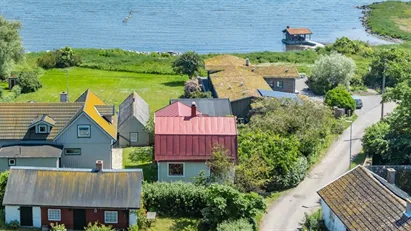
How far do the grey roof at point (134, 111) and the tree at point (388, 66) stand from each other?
99.6 ft

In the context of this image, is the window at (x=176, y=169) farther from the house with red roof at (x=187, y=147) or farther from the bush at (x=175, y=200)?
the bush at (x=175, y=200)

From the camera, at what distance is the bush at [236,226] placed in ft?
118

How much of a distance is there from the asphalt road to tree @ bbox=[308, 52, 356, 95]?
11.5m

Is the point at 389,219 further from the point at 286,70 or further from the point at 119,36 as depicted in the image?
the point at 119,36

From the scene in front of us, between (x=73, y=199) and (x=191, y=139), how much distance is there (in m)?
10.3

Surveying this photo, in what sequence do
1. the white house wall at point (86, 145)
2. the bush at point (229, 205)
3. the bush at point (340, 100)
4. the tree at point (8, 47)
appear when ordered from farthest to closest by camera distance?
the tree at point (8, 47) → the bush at point (340, 100) → the white house wall at point (86, 145) → the bush at point (229, 205)

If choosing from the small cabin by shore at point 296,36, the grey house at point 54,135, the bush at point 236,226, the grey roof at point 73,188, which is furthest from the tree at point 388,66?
the grey roof at point 73,188

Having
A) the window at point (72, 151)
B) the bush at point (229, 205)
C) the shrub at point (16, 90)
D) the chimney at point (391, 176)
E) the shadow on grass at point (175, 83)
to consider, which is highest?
the shadow on grass at point (175, 83)

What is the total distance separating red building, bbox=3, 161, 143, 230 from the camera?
125 feet

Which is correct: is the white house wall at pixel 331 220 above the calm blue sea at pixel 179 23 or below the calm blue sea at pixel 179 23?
below

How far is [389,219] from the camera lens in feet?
109

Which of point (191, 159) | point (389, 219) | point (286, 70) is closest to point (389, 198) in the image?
point (389, 219)

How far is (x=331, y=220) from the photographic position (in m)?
38.0

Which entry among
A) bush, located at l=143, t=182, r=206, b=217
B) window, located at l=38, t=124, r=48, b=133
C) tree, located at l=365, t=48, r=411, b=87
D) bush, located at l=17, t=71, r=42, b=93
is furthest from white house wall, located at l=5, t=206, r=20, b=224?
tree, located at l=365, t=48, r=411, b=87
